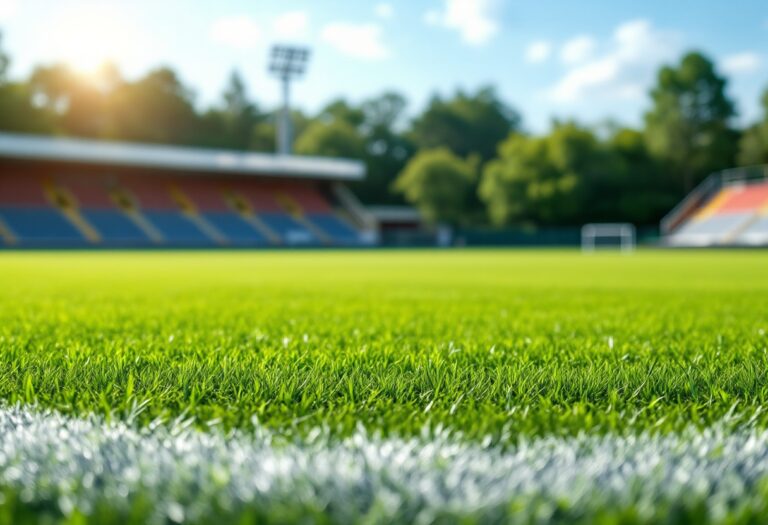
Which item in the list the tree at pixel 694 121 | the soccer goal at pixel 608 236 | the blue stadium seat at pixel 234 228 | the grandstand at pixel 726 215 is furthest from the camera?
the tree at pixel 694 121

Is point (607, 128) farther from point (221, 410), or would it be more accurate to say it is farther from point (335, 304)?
point (221, 410)

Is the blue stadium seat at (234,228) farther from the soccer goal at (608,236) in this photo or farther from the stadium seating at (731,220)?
the stadium seating at (731,220)

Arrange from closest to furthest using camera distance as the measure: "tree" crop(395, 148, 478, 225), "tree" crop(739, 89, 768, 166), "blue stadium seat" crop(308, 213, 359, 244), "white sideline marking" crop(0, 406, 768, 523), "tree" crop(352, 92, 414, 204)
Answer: "white sideline marking" crop(0, 406, 768, 523) < "blue stadium seat" crop(308, 213, 359, 244) < "tree" crop(395, 148, 478, 225) < "tree" crop(739, 89, 768, 166) < "tree" crop(352, 92, 414, 204)

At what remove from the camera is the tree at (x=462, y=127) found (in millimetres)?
57312

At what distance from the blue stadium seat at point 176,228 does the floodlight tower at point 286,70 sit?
30.8ft

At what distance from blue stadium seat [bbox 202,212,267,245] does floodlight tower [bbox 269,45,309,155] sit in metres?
7.36

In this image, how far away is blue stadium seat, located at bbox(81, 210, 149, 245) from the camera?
31.4 meters

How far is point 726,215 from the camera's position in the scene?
36000 mm

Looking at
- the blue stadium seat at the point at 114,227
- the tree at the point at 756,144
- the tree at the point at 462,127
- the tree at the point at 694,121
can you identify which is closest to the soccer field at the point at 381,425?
the blue stadium seat at the point at 114,227

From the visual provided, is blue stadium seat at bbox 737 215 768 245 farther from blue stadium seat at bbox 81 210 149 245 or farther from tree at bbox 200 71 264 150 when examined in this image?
tree at bbox 200 71 264 150

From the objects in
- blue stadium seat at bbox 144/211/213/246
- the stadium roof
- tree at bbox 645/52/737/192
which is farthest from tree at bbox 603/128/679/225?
blue stadium seat at bbox 144/211/213/246

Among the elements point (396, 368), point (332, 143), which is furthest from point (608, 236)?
point (396, 368)

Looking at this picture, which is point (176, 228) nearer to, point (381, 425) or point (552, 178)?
point (552, 178)

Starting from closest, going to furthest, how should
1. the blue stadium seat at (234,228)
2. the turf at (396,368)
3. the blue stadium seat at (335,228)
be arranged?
the turf at (396,368) < the blue stadium seat at (234,228) < the blue stadium seat at (335,228)
